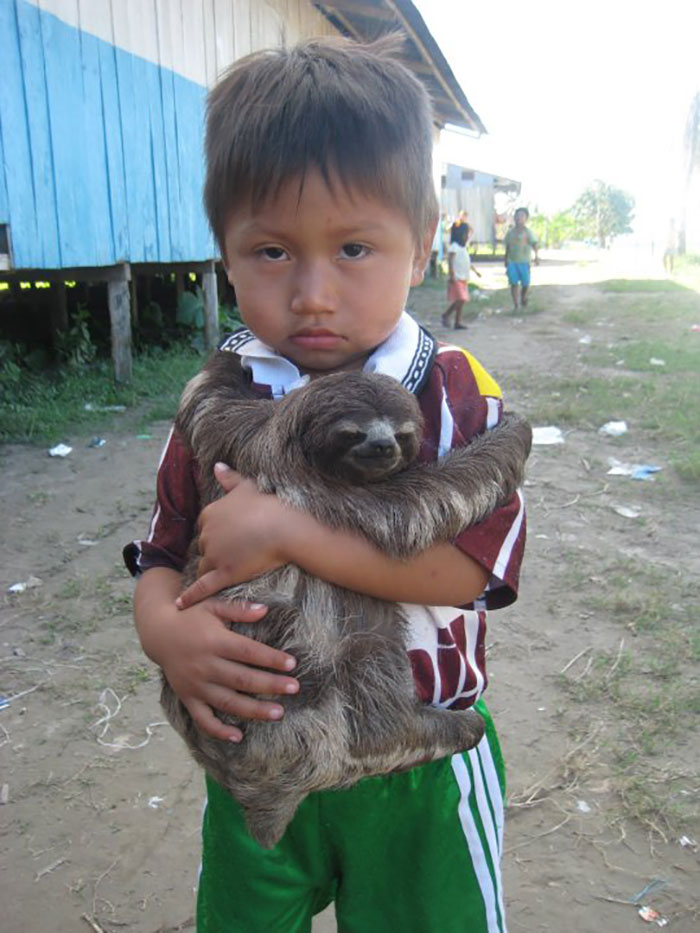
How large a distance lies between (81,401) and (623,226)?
5645 centimetres

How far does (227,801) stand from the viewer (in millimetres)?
1715

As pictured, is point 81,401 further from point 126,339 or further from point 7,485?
point 7,485

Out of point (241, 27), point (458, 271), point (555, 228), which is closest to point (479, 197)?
point (555, 228)

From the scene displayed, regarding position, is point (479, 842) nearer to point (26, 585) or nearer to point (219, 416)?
point (219, 416)

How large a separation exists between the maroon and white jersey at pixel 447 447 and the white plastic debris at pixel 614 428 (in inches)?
247

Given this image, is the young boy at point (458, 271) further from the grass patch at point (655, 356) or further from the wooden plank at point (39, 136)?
the wooden plank at point (39, 136)

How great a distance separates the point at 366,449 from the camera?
5.09ft

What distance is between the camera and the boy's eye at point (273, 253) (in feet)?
5.19

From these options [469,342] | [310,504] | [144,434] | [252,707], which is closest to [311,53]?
[310,504]

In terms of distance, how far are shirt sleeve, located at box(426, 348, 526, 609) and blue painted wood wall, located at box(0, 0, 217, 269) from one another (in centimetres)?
621

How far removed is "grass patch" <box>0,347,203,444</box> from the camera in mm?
7441

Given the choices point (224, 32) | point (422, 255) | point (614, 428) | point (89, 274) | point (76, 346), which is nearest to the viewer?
point (422, 255)

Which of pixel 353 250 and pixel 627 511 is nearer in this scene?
pixel 353 250

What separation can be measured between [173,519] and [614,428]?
6647 mm
